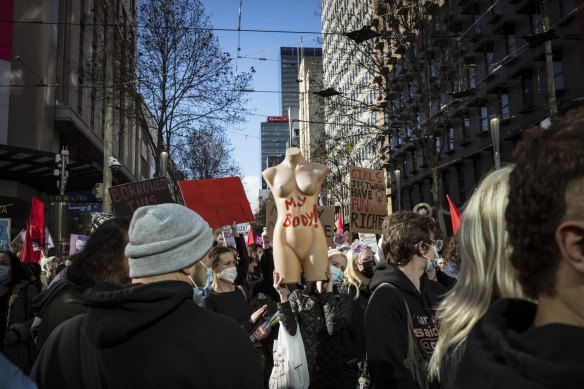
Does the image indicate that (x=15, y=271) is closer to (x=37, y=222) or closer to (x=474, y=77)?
(x=37, y=222)

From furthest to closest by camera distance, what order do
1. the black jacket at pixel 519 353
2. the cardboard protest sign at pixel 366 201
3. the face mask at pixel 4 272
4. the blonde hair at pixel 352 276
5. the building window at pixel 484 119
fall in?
the building window at pixel 484 119 < the cardboard protest sign at pixel 366 201 < the face mask at pixel 4 272 < the blonde hair at pixel 352 276 < the black jacket at pixel 519 353

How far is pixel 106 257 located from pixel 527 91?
3059cm

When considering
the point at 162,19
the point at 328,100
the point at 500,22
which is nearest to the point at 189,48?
the point at 162,19

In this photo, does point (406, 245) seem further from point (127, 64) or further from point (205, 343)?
point (127, 64)

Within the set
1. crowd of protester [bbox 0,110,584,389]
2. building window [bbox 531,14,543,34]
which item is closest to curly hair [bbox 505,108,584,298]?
crowd of protester [bbox 0,110,584,389]

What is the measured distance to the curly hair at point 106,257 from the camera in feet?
9.88

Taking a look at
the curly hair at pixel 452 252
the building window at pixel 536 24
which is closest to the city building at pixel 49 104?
the curly hair at pixel 452 252

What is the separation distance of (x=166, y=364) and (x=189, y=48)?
20.7 metres

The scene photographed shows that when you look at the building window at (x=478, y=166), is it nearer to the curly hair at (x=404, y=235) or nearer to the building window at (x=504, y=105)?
the building window at (x=504, y=105)

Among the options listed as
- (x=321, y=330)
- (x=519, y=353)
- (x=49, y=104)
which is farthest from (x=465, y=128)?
(x=519, y=353)

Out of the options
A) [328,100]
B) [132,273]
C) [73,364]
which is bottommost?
[73,364]

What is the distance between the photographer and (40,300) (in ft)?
10.9

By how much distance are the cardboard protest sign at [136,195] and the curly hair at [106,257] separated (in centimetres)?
400

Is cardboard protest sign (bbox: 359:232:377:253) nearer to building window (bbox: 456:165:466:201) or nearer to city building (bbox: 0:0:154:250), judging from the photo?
city building (bbox: 0:0:154:250)
